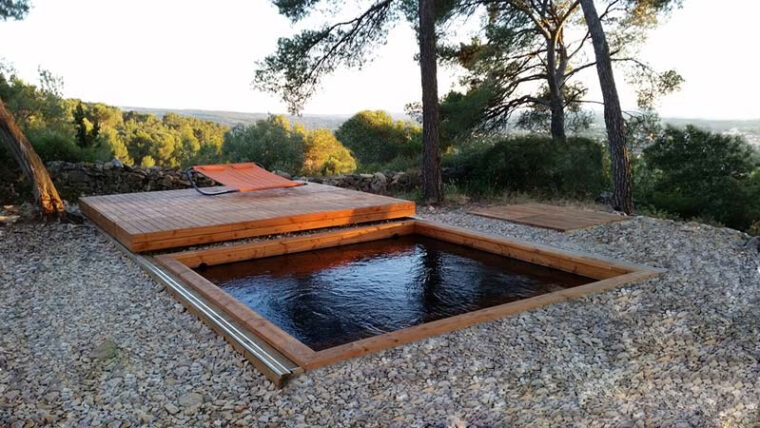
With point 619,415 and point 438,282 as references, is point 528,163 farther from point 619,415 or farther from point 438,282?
point 619,415

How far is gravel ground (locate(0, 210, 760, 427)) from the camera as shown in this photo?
1989mm

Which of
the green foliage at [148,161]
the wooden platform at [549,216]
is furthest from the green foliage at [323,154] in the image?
the green foliage at [148,161]

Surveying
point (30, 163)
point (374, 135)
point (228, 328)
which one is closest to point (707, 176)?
point (374, 135)

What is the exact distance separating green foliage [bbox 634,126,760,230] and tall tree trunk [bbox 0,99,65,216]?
9474 millimetres

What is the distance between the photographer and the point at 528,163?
8.51 metres

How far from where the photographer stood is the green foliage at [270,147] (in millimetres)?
11484

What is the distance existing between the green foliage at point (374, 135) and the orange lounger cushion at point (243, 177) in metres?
7.93

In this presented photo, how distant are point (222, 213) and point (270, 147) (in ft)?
21.3

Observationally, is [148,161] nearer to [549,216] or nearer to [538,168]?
[538,168]

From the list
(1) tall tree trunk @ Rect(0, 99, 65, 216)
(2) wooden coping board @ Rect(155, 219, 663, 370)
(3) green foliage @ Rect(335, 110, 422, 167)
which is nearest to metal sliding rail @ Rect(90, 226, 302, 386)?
(2) wooden coping board @ Rect(155, 219, 663, 370)

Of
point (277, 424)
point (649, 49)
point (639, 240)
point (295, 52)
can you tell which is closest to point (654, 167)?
point (649, 49)

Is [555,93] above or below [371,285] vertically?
above

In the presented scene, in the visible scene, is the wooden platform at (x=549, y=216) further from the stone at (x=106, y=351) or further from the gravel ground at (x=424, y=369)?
the stone at (x=106, y=351)

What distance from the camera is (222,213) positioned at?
5.38 meters
